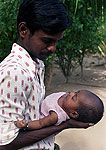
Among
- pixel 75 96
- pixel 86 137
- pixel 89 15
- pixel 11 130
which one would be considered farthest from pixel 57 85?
pixel 11 130

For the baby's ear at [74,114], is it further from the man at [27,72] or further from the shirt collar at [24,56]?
the shirt collar at [24,56]

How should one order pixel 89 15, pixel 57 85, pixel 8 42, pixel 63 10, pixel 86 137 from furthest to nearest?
pixel 57 85
pixel 89 15
pixel 8 42
pixel 86 137
pixel 63 10

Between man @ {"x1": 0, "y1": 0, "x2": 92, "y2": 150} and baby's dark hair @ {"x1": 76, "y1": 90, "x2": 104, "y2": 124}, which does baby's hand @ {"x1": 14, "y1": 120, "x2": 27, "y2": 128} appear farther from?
baby's dark hair @ {"x1": 76, "y1": 90, "x2": 104, "y2": 124}

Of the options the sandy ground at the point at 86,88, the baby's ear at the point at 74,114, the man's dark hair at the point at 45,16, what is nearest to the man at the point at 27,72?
Result: the man's dark hair at the point at 45,16

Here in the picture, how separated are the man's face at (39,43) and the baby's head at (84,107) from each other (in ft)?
1.16

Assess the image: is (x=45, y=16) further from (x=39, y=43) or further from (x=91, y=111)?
(x=91, y=111)

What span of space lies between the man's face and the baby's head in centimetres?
35

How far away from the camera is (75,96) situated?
157cm

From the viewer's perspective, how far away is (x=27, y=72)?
1188 mm

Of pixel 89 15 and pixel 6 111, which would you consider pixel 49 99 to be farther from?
pixel 89 15

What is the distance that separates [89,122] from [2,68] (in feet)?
2.15

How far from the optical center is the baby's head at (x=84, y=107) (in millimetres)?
1512

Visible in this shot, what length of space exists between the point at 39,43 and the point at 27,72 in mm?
175

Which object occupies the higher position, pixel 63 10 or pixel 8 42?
pixel 63 10
